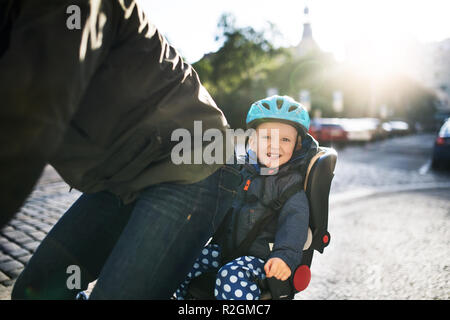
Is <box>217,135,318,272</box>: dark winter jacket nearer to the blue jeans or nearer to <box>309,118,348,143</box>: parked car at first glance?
the blue jeans

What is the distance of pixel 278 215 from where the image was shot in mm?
2062

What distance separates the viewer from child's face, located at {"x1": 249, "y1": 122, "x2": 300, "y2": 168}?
Answer: 2234 mm

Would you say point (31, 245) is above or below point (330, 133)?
above

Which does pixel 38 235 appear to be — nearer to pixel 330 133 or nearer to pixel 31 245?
pixel 31 245

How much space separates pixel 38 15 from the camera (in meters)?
1.04

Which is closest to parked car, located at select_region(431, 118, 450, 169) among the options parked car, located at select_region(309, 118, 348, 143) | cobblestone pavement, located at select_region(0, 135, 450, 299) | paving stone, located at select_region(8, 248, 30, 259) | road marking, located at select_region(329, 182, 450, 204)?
road marking, located at select_region(329, 182, 450, 204)

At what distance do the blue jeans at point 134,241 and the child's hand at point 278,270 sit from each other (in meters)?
0.38

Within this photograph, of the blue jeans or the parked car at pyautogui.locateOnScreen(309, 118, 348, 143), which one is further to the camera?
the parked car at pyautogui.locateOnScreen(309, 118, 348, 143)

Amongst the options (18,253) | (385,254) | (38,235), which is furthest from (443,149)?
(18,253)

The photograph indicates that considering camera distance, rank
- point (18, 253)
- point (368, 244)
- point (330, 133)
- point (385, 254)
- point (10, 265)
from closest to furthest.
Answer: point (10, 265) → point (18, 253) → point (385, 254) → point (368, 244) → point (330, 133)

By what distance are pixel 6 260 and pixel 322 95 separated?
49.1 m

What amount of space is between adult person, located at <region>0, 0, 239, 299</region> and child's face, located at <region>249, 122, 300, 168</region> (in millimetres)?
592

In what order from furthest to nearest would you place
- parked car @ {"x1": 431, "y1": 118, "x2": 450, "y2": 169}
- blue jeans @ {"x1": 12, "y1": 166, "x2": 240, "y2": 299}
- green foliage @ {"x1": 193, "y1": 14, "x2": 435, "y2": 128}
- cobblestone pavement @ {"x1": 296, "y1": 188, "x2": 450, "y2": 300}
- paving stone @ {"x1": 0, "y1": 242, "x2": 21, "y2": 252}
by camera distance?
green foliage @ {"x1": 193, "y1": 14, "x2": 435, "y2": 128} → parked car @ {"x1": 431, "y1": 118, "x2": 450, "y2": 169} → paving stone @ {"x1": 0, "y1": 242, "x2": 21, "y2": 252} → cobblestone pavement @ {"x1": 296, "y1": 188, "x2": 450, "y2": 300} → blue jeans @ {"x1": 12, "y1": 166, "x2": 240, "y2": 299}

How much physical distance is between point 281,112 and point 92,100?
4.18 feet
